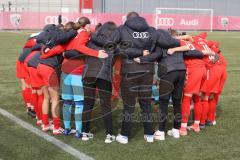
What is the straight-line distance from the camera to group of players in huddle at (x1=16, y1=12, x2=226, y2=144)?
6727 mm

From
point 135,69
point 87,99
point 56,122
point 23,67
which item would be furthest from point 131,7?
point 135,69

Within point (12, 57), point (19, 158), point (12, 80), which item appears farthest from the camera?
point (12, 57)

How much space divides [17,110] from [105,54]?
12.0 ft

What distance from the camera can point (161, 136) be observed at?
7.27m

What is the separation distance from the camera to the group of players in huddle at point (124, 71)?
6.73 metres

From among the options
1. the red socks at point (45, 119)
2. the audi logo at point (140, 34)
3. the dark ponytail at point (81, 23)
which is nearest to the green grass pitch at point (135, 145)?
the red socks at point (45, 119)

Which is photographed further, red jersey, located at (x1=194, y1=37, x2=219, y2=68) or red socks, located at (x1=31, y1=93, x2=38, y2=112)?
red socks, located at (x1=31, y1=93, x2=38, y2=112)

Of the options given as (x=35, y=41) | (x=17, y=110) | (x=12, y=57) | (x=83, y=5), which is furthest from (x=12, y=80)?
(x=83, y=5)

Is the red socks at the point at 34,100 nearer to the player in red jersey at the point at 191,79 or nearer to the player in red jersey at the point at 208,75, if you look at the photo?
the player in red jersey at the point at 191,79

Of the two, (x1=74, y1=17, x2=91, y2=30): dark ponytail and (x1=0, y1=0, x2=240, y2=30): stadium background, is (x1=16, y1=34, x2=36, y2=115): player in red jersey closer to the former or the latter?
(x1=74, y1=17, x2=91, y2=30): dark ponytail

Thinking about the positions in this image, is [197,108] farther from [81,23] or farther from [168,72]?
[81,23]

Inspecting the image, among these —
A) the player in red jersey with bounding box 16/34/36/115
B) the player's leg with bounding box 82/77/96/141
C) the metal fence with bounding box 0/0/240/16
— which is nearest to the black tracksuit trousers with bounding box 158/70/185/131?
the player's leg with bounding box 82/77/96/141

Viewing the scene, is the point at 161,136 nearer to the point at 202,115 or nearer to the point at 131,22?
the point at 202,115

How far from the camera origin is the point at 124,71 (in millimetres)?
6820
